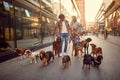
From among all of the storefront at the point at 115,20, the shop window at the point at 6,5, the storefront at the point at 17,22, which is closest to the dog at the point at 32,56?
the storefront at the point at 17,22

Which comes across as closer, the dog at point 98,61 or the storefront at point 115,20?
the dog at point 98,61

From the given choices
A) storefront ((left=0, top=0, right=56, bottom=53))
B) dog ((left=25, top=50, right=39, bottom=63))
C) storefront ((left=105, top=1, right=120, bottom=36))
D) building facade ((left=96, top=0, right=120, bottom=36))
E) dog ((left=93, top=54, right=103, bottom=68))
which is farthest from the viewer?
building facade ((left=96, top=0, right=120, bottom=36))

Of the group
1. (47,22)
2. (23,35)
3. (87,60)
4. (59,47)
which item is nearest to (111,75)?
(87,60)

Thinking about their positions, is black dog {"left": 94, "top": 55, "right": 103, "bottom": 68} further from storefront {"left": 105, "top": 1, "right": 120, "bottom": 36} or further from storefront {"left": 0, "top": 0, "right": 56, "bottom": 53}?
storefront {"left": 105, "top": 1, "right": 120, "bottom": 36}

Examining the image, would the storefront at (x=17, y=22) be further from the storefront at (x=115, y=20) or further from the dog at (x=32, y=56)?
the storefront at (x=115, y=20)

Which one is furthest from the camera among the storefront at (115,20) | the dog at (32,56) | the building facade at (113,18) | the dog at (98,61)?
the building facade at (113,18)

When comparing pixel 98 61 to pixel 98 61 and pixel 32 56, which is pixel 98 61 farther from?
pixel 32 56

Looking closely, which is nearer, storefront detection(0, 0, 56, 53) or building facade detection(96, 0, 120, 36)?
storefront detection(0, 0, 56, 53)

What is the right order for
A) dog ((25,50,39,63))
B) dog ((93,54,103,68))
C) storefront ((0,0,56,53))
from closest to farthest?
dog ((93,54,103,68)) → dog ((25,50,39,63)) → storefront ((0,0,56,53))

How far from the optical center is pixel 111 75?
6.96 metres

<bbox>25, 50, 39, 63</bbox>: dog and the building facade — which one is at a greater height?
the building facade

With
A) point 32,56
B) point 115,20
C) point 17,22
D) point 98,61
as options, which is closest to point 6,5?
point 17,22

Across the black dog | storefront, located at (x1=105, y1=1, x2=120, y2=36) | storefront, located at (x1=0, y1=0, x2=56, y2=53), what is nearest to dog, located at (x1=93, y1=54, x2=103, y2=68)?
the black dog

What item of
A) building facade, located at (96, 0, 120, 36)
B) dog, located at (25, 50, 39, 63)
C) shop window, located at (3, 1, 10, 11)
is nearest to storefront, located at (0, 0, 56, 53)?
shop window, located at (3, 1, 10, 11)
